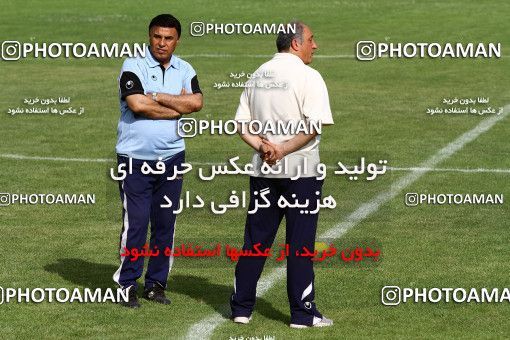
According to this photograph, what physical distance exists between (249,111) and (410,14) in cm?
3247

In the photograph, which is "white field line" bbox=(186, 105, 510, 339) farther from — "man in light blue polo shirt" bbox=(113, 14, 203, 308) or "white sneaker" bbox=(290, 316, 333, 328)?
"man in light blue polo shirt" bbox=(113, 14, 203, 308)

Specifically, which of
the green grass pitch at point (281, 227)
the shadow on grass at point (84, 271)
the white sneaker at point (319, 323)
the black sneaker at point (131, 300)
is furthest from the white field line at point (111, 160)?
the white sneaker at point (319, 323)

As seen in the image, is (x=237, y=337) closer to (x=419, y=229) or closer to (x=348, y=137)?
(x=419, y=229)

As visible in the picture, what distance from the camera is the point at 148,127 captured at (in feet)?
40.8

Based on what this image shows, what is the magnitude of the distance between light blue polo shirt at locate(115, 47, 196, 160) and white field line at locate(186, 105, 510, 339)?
4.95 ft

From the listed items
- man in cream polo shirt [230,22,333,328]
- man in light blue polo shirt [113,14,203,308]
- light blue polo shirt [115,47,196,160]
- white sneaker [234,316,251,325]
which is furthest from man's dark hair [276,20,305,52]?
white sneaker [234,316,251,325]

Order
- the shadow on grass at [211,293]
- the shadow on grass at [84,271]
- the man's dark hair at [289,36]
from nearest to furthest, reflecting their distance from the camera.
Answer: the man's dark hair at [289,36] < the shadow on grass at [211,293] < the shadow on grass at [84,271]

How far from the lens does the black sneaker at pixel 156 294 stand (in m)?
12.6

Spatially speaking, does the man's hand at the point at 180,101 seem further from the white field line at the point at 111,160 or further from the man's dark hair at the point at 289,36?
the white field line at the point at 111,160

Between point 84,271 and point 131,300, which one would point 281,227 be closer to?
point 84,271

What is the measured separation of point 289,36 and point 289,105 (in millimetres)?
569

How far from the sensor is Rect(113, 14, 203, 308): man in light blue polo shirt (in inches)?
486

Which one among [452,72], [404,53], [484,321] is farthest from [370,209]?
[404,53]

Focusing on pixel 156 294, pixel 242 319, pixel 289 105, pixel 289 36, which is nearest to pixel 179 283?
pixel 156 294
